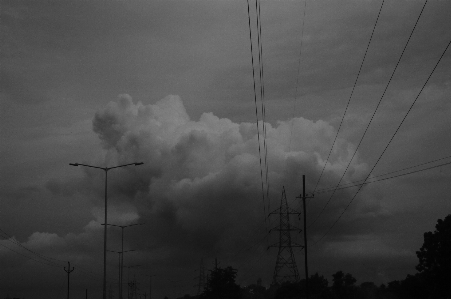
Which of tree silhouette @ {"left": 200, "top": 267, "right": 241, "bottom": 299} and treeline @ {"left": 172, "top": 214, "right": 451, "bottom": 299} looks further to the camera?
tree silhouette @ {"left": 200, "top": 267, "right": 241, "bottom": 299}

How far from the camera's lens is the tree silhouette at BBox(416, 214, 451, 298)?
290 feet

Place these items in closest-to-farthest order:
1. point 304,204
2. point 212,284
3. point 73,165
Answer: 1. point 73,165
2. point 304,204
3. point 212,284

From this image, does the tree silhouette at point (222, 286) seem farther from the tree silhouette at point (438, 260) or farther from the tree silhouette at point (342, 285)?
the tree silhouette at point (438, 260)

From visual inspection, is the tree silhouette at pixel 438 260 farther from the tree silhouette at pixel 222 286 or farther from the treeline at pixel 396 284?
the tree silhouette at pixel 222 286

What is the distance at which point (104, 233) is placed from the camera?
224 ft

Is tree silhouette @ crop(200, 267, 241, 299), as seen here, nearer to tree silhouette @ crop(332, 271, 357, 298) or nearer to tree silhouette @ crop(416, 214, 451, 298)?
tree silhouette @ crop(332, 271, 357, 298)

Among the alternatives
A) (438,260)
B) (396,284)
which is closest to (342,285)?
(396,284)

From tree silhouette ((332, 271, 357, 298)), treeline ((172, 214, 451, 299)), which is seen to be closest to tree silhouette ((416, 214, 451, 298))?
treeline ((172, 214, 451, 299))

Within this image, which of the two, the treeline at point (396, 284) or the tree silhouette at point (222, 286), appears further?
the tree silhouette at point (222, 286)

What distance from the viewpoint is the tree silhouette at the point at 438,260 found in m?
88.3

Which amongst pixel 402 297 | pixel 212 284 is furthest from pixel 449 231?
pixel 212 284

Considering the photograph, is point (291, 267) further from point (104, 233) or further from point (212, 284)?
point (212, 284)

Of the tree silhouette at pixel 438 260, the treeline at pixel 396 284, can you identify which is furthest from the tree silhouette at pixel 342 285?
the tree silhouette at pixel 438 260

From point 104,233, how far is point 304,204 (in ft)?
83.5
